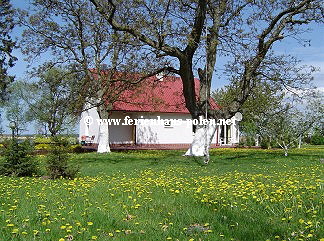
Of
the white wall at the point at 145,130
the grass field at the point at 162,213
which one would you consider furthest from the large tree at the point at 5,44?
the grass field at the point at 162,213

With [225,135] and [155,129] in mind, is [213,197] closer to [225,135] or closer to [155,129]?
[155,129]

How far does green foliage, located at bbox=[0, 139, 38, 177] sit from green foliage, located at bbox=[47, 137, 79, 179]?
151cm

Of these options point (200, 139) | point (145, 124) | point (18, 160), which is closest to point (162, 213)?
point (18, 160)

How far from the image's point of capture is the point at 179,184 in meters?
9.28

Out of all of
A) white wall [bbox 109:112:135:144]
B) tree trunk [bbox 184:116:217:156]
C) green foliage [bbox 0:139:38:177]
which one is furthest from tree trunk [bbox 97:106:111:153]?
green foliage [bbox 0:139:38:177]

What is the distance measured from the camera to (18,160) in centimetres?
1252

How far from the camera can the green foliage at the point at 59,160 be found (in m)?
11.1

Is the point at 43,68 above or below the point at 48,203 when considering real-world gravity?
above

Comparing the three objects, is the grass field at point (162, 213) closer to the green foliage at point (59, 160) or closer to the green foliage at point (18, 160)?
the green foliage at point (59, 160)

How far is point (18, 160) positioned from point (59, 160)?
2.06 metres

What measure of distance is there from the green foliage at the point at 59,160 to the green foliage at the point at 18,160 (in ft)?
4.94

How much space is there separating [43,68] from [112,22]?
1080 centimetres

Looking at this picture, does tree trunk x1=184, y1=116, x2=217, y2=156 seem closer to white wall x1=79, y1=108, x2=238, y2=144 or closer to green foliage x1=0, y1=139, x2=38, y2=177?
green foliage x1=0, y1=139, x2=38, y2=177

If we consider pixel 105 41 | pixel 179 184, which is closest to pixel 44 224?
pixel 179 184
